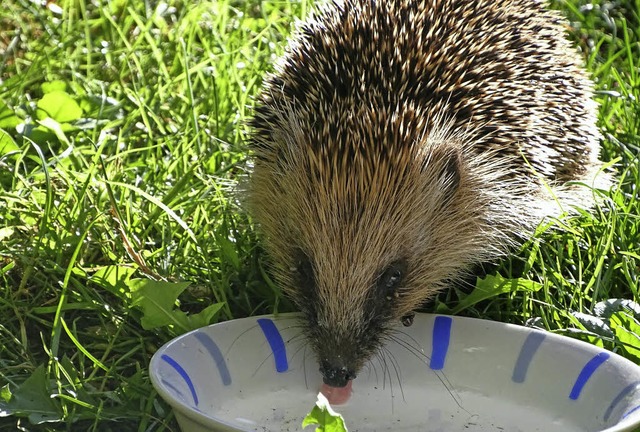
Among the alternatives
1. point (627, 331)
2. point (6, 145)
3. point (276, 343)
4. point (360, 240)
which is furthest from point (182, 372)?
point (6, 145)

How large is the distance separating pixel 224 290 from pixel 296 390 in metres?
0.58

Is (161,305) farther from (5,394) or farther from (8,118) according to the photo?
(8,118)

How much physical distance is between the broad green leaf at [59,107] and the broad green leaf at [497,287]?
1.88 m

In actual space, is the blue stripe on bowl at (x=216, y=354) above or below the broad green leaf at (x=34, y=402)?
above

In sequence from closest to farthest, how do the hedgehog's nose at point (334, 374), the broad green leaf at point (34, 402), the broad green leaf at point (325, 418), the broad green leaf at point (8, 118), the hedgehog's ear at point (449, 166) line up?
the broad green leaf at point (325, 418), the broad green leaf at point (34, 402), the hedgehog's nose at point (334, 374), the hedgehog's ear at point (449, 166), the broad green leaf at point (8, 118)

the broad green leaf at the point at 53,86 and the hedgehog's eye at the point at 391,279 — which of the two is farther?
the broad green leaf at the point at 53,86

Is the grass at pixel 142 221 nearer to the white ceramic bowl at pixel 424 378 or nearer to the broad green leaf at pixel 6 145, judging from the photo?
the broad green leaf at pixel 6 145

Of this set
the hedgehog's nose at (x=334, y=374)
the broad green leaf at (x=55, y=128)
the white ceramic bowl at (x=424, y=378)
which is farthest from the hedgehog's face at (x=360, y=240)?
the broad green leaf at (x=55, y=128)

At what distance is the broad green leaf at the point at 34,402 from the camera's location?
254 cm

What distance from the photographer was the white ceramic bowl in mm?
2570

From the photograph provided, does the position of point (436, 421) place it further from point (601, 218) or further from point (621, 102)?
point (621, 102)

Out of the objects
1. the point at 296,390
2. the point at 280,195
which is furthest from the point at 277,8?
the point at 296,390

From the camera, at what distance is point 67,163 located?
12.6 feet

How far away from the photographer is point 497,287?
3.12m
